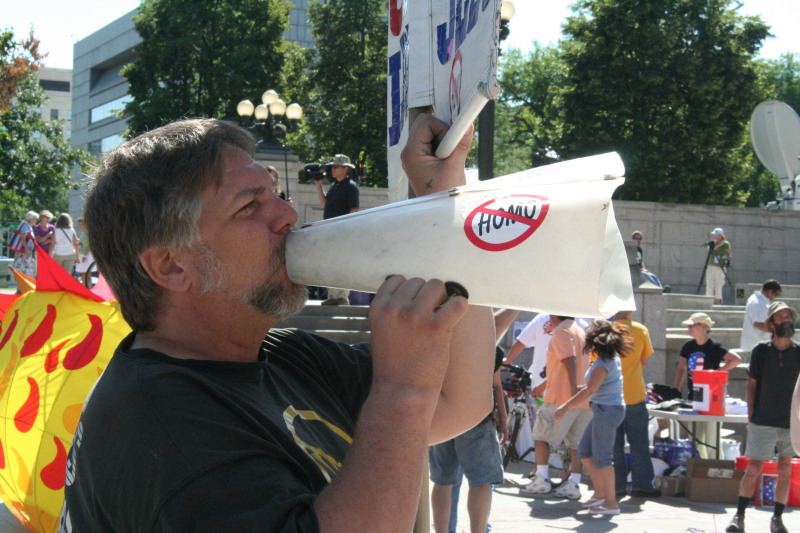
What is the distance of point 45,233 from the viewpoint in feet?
51.0

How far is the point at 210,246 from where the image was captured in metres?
1.68

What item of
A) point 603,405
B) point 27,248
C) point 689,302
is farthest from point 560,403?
point 689,302

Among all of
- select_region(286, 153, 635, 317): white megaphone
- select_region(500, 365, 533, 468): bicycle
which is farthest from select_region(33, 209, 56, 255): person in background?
select_region(286, 153, 635, 317): white megaphone

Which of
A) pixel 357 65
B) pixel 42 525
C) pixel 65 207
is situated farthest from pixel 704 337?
pixel 65 207

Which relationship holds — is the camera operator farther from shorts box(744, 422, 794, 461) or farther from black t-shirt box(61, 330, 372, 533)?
black t-shirt box(61, 330, 372, 533)

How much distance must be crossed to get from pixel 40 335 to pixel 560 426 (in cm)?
609

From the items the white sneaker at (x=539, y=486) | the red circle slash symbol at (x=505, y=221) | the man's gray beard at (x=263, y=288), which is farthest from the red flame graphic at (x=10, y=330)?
the white sneaker at (x=539, y=486)

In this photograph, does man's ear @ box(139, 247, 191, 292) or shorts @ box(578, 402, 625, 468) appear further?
shorts @ box(578, 402, 625, 468)

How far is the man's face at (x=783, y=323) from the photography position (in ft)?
25.7

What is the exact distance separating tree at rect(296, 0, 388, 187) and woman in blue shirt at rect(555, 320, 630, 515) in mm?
28371

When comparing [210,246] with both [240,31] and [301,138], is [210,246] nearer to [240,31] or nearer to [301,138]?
[301,138]

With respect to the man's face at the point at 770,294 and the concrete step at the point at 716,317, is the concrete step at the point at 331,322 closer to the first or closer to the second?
the man's face at the point at 770,294

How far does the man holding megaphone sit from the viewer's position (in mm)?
1356

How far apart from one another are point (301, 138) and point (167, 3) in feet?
32.1
